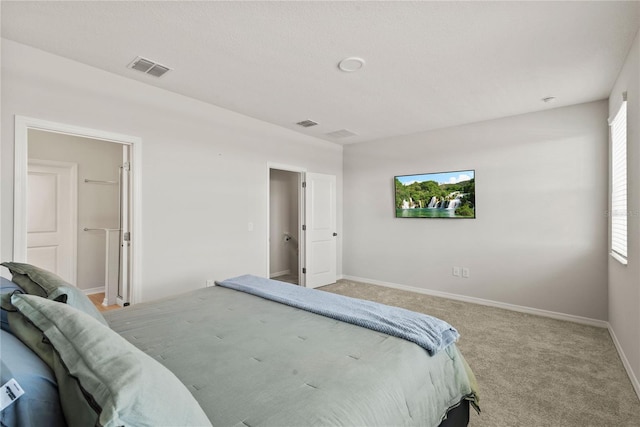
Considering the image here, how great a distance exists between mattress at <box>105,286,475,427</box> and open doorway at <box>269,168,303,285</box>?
13.6 feet

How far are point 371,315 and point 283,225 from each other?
466 cm

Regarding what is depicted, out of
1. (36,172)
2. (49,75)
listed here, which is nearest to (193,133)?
(49,75)

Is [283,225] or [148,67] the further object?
[283,225]

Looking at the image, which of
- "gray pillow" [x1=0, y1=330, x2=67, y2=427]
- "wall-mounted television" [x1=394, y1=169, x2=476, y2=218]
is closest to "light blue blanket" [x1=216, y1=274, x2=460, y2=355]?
"gray pillow" [x1=0, y1=330, x2=67, y2=427]

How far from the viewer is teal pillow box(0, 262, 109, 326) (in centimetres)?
131

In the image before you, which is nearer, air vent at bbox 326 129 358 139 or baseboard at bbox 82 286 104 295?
baseboard at bbox 82 286 104 295

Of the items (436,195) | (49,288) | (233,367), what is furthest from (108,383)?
(436,195)

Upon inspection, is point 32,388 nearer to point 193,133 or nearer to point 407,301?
point 193,133

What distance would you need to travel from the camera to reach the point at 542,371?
2465mm

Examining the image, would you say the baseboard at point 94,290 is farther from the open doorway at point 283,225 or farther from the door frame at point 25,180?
the open doorway at point 283,225

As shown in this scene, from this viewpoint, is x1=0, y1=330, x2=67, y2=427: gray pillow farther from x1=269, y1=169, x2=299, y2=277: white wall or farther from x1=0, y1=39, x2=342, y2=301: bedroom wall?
x1=269, y1=169, x2=299, y2=277: white wall

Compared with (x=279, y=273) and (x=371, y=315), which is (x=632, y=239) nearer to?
(x=371, y=315)

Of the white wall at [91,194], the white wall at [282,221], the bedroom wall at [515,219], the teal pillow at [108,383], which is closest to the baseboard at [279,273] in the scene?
the white wall at [282,221]

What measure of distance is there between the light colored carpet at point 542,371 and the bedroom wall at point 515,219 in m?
0.48
